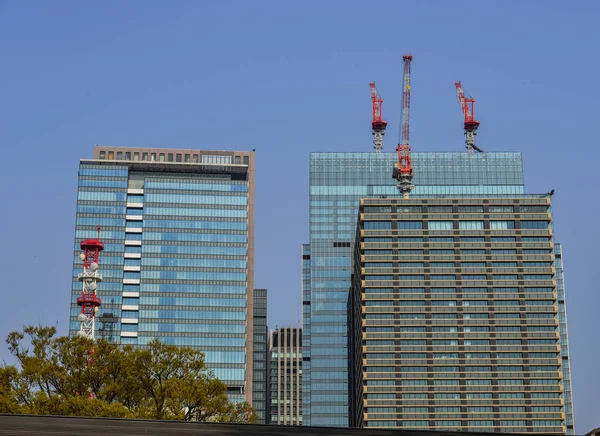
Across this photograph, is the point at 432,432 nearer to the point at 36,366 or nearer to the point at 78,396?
the point at 78,396

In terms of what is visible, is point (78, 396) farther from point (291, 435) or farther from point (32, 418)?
point (291, 435)

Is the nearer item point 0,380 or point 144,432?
point 144,432

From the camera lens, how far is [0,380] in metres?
115

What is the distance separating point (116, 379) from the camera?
118 metres

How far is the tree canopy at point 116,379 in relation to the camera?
376 ft

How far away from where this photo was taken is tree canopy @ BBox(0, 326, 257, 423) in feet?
376

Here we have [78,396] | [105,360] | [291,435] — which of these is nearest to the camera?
[291,435]

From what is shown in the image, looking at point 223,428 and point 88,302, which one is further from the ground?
point 88,302

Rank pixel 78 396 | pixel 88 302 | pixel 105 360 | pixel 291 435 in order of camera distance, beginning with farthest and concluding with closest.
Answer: pixel 88 302 → pixel 105 360 → pixel 78 396 → pixel 291 435

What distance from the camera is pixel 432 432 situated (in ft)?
279

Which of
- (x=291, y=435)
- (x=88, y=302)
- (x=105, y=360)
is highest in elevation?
(x=88, y=302)

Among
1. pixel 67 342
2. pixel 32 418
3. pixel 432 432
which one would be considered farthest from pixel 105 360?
pixel 432 432

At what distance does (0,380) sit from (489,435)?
171 ft

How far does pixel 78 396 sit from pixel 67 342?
402 inches
